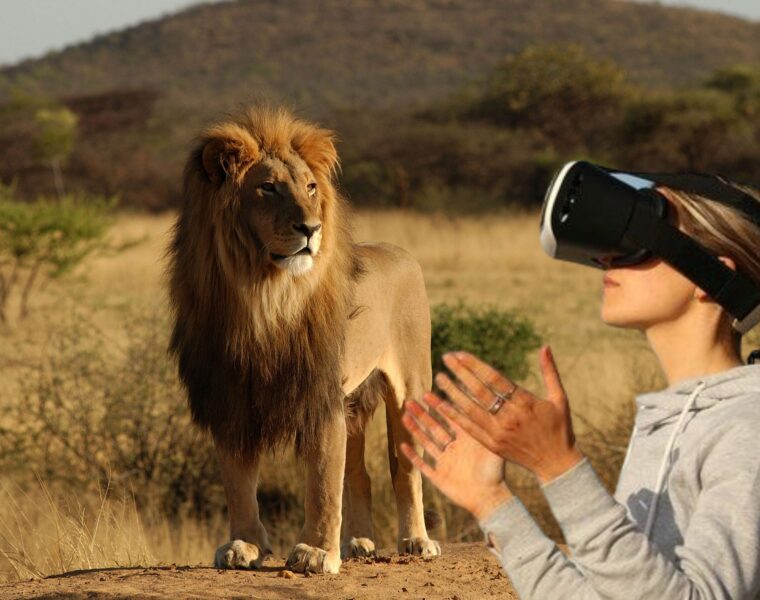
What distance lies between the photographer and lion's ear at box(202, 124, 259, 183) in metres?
5.21

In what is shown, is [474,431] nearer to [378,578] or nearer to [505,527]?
[505,527]

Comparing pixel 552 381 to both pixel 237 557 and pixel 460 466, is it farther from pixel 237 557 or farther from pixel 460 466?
pixel 237 557

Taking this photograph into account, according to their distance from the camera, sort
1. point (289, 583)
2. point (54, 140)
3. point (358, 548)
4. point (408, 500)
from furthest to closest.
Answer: point (54, 140) < point (408, 500) < point (358, 548) < point (289, 583)

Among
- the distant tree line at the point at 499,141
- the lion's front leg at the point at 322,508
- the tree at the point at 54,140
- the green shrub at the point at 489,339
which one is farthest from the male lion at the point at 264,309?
the tree at the point at 54,140

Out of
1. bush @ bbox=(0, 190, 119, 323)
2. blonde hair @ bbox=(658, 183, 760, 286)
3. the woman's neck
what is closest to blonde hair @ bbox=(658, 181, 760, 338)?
blonde hair @ bbox=(658, 183, 760, 286)

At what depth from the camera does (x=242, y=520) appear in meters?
5.23

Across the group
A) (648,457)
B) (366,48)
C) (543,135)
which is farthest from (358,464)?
(366,48)

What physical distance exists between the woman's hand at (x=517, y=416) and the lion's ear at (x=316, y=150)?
3.27 metres

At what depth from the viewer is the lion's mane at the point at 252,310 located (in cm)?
523

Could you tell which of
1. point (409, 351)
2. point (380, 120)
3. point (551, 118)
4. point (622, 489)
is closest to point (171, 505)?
point (409, 351)

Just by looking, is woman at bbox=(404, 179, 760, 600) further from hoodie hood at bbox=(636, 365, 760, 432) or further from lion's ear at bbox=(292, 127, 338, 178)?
lion's ear at bbox=(292, 127, 338, 178)

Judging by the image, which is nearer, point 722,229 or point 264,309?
point 722,229

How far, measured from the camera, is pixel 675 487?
232 cm

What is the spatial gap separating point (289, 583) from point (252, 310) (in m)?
0.99
